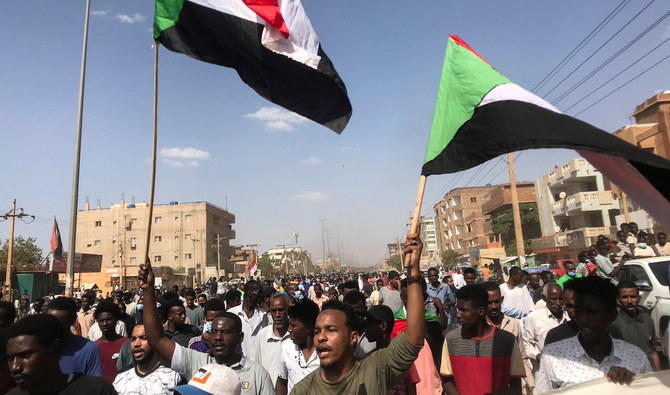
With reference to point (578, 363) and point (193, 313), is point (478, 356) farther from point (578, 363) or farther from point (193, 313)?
point (193, 313)

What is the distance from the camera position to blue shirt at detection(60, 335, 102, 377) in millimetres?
3762

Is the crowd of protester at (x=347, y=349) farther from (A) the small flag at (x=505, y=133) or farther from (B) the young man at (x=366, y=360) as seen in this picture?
(A) the small flag at (x=505, y=133)

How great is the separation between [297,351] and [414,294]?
1.79m

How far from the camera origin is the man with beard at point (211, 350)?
10.9ft

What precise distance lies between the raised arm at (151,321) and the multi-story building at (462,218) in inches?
3083

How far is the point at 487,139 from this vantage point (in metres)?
3.18

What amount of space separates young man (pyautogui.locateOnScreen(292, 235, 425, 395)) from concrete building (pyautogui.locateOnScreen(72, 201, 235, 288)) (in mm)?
76715

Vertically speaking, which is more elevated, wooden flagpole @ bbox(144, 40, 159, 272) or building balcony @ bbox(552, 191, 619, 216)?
building balcony @ bbox(552, 191, 619, 216)

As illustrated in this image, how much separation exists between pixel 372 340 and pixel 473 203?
298ft

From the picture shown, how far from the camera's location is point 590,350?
8.83 feet

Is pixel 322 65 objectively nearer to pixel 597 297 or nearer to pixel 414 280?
pixel 414 280

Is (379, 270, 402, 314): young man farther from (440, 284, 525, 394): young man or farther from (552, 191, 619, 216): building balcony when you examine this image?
(552, 191, 619, 216): building balcony

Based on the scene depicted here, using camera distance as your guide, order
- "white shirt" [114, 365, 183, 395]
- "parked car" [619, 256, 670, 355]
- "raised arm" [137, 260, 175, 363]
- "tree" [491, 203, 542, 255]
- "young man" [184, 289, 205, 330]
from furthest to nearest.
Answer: "tree" [491, 203, 542, 255], "young man" [184, 289, 205, 330], "parked car" [619, 256, 670, 355], "white shirt" [114, 365, 183, 395], "raised arm" [137, 260, 175, 363]

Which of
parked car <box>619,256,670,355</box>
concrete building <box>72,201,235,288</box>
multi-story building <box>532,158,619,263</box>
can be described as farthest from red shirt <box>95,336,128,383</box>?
concrete building <box>72,201,235,288</box>
